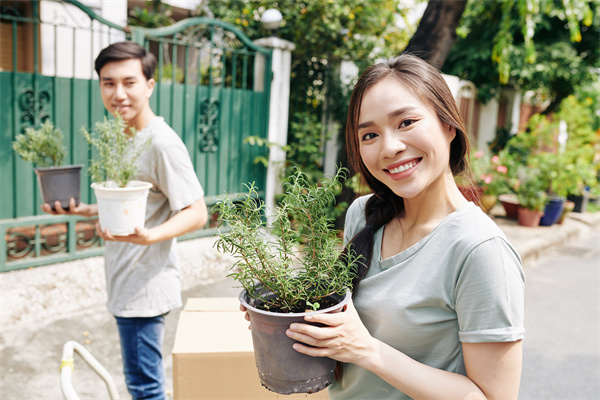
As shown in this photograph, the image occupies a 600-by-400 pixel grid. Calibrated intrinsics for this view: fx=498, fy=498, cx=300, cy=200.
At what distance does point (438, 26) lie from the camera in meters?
5.20

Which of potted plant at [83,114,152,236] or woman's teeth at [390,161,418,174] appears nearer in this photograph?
woman's teeth at [390,161,418,174]

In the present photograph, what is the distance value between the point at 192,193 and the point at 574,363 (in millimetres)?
3273

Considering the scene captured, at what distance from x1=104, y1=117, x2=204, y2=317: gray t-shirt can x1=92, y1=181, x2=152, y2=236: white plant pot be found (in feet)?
0.54

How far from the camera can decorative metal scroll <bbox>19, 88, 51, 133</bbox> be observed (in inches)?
160

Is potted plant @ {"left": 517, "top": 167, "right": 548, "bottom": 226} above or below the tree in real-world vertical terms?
below

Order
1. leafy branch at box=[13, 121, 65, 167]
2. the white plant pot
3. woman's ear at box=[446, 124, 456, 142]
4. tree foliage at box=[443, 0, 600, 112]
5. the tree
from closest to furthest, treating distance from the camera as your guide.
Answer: woman's ear at box=[446, 124, 456, 142]
the white plant pot
leafy branch at box=[13, 121, 65, 167]
the tree
tree foliage at box=[443, 0, 600, 112]

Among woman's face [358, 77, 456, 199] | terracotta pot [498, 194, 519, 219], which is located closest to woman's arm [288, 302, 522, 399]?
woman's face [358, 77, 456, 199]

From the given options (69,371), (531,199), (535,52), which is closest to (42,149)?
(69,371)

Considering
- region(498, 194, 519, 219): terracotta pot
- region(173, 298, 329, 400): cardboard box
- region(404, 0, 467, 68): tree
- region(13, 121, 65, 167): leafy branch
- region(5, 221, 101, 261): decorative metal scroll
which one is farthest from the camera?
region(498, 194, 519, 219): terracotta pot

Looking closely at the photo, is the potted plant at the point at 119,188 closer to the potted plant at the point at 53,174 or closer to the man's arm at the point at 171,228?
the man's arm at the point at 171,228

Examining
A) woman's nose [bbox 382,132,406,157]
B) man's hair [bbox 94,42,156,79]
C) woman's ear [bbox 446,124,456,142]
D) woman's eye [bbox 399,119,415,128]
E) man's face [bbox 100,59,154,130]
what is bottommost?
woman's nose [bbox 382,132,406,157]

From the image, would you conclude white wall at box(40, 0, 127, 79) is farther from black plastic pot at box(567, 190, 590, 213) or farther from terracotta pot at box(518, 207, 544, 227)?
black plastic pot at box(567, 190, 590, 213)

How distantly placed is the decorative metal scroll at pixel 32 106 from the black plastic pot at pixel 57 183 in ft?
6.91

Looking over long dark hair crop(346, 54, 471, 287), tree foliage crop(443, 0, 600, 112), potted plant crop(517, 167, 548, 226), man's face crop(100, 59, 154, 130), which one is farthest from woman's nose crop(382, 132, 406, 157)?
tree foliage crop(443, 0, 600, 112)
